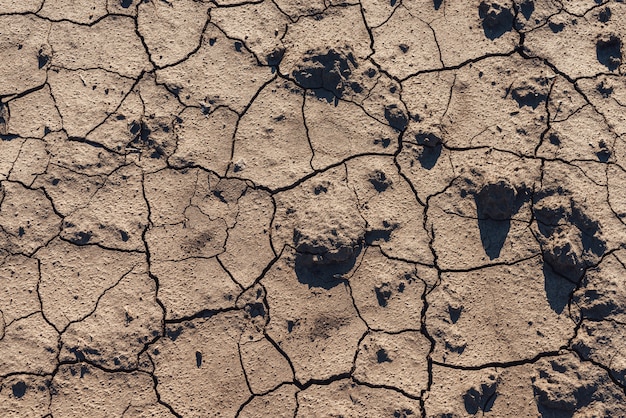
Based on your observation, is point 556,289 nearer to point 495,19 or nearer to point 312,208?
point 312,208

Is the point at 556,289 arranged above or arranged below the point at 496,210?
below

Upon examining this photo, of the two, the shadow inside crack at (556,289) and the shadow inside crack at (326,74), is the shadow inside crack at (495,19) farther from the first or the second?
the shadow inside crack at (556,289)

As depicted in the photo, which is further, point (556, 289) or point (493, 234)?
point (493, 234)

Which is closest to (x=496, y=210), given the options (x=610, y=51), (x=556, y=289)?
(x=556, y=289)

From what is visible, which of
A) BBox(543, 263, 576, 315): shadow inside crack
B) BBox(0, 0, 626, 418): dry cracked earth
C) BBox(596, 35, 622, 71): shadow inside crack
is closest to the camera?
BBox(0, 0, 626, 418): dry cracked earth

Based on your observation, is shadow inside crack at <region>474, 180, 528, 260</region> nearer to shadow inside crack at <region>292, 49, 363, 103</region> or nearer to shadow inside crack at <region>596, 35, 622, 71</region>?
shadow inside crack at <region>292, 49, 363, 103</region>

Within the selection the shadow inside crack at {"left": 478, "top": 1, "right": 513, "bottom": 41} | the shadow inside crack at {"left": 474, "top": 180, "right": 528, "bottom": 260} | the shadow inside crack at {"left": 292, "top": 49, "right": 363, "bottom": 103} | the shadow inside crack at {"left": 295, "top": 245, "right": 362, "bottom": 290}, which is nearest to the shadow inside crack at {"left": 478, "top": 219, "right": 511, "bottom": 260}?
the shadow inside crack at {"left": 474, "top": 180, "right": 528, "bottom": 260}

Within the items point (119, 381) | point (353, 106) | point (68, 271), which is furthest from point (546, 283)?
point (68, 271)

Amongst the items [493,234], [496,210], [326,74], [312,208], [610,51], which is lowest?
[312,208]
